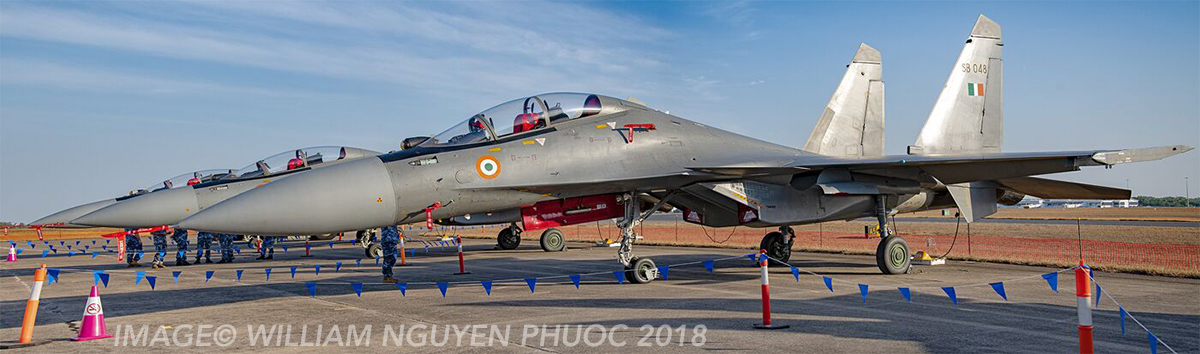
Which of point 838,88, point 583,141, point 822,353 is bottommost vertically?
point 822,353

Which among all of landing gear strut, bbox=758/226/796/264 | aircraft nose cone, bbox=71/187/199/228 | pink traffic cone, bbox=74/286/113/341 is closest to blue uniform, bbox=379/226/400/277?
pink traffic cone, bbox=74/286/113/341

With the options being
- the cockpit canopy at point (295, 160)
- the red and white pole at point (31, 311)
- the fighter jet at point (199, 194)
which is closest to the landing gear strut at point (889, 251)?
the fighter jet at point (199, 194)

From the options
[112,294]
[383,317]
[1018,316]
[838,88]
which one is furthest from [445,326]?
[838,88]

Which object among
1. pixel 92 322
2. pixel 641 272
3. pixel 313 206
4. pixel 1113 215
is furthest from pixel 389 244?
pixel 1113 215

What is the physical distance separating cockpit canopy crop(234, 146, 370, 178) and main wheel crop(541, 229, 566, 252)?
5.85m

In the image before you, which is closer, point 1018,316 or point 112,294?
point 1018,316

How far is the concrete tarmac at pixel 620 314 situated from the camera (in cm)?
668

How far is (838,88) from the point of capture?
16766 millimetres

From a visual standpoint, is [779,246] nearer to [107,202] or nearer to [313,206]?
[313,206]

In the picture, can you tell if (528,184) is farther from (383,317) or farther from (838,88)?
(838,88)

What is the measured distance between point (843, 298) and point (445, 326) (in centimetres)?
497

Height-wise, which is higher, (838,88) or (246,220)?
(838,88)

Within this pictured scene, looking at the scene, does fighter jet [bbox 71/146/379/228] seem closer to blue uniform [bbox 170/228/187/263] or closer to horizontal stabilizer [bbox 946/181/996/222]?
blue uniform [bbox 170/228/187/263]

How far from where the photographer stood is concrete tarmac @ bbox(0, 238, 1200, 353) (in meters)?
6.68
